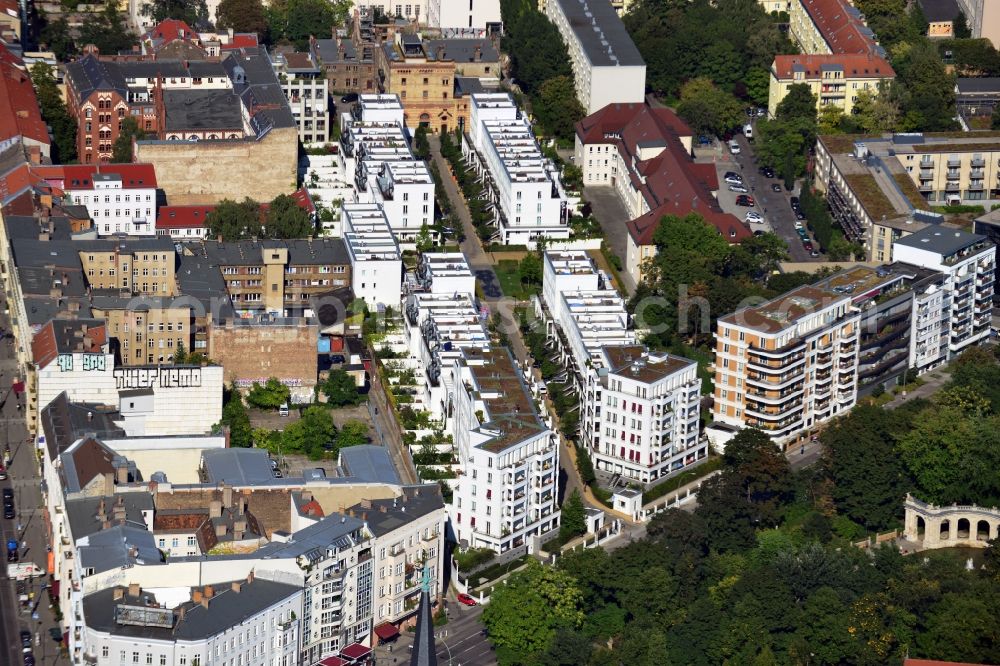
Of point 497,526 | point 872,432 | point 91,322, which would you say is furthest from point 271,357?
point 872,432

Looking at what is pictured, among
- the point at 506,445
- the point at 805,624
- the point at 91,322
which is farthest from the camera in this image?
the point at 91,322

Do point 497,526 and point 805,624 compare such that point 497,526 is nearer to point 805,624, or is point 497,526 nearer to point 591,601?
point 591,601

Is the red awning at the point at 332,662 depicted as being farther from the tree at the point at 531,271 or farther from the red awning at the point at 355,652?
the tree at the point at 531,271

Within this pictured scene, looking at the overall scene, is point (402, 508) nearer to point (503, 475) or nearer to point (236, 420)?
point (503, 475)

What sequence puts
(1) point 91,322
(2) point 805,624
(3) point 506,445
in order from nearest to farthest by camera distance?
(2) point 805,624 < (3) point 506,445 < (1) point 91,322

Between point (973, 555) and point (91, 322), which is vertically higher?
point (91, 322)

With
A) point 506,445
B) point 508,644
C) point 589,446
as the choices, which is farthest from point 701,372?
point 508,644

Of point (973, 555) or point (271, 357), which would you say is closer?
point (973, 555)

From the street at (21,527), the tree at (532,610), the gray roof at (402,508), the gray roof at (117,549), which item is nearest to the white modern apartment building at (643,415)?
the gray roof at (402,508)
